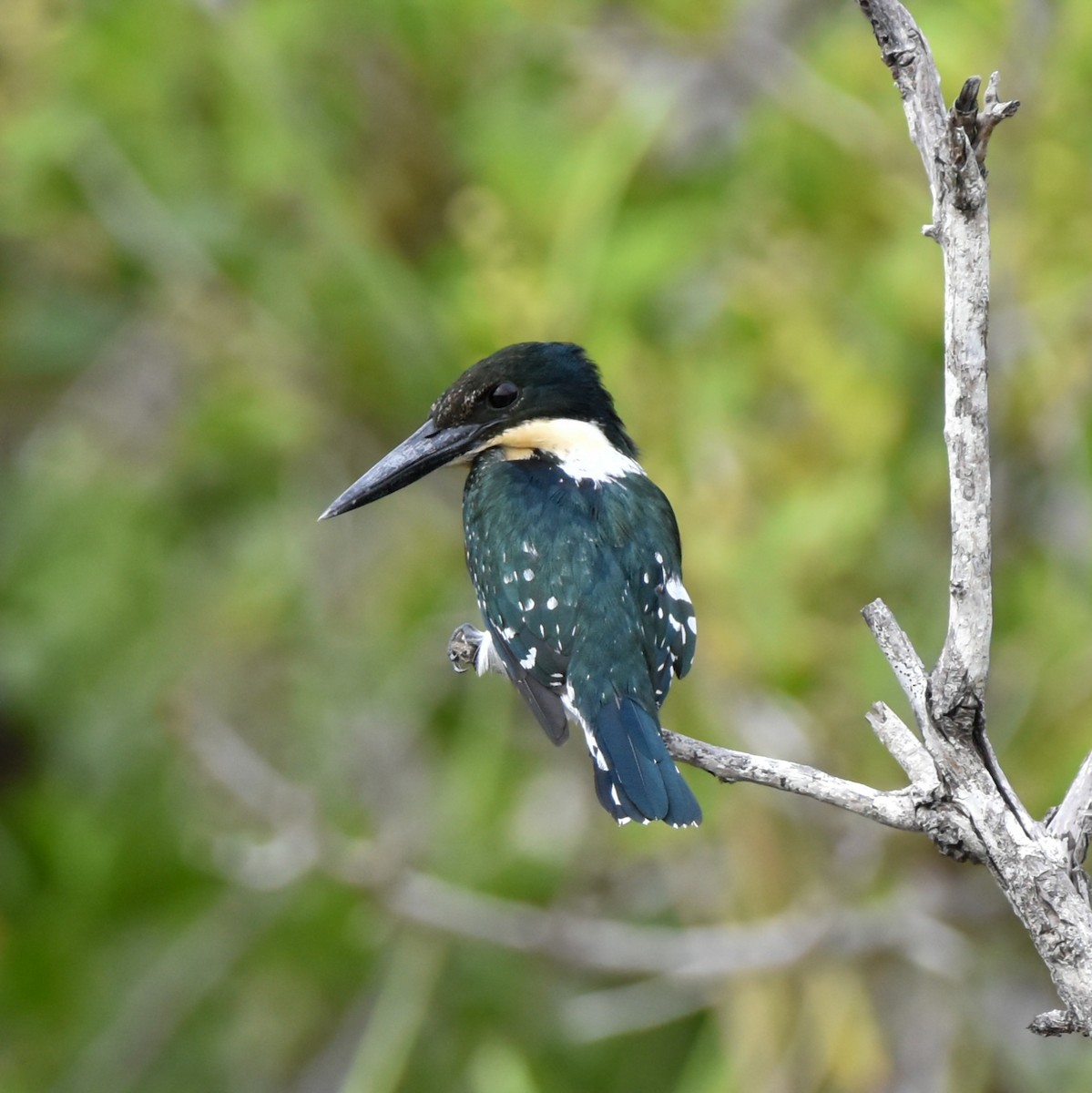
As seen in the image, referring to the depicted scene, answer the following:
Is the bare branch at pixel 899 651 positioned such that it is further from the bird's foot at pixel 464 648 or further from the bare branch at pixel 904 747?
the bird's foot at pixel 464 648

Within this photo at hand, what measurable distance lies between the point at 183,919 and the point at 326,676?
104 centimetres

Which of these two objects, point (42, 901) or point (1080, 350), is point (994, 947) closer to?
point (1080, 350)

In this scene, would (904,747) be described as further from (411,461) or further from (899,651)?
(411,461)

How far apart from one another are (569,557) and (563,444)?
1.15ft

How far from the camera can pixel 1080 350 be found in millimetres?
3770

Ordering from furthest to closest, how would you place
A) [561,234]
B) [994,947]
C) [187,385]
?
1. [187,385]
2. [561,234]
3. [994,947]

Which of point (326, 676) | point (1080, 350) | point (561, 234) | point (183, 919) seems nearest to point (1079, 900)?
point (1080, 350)

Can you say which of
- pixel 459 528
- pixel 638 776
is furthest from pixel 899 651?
pixel 459 528

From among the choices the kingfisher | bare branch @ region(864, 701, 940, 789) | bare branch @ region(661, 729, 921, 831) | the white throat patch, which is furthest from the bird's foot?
bare branch @ region(864, 701, 940, 789)

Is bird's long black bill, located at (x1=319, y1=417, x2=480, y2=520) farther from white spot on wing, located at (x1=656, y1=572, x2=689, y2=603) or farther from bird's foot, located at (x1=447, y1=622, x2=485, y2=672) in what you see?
white spot on wing, located at (x1=656, y1=572, x2=689, y2=603)

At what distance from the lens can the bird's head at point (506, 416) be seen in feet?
9.52

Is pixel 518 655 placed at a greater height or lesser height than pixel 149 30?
lesser

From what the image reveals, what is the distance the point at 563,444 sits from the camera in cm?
298

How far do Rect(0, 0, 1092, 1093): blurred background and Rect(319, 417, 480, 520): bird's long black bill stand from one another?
3.45 feet
